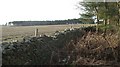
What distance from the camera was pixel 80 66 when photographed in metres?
11.5

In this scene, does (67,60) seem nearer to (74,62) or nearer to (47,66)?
(74,62)

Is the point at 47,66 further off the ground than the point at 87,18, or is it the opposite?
the point at 87,18

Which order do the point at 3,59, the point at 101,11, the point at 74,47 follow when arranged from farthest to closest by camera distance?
1. the point at 101,11
2. the point at 74,47
3. the point at 3,59

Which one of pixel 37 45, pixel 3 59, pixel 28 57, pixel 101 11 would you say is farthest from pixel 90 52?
pixel 101 11

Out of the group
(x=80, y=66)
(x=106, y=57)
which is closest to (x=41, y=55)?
(x=80, y=66)

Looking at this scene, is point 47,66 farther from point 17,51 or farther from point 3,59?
point 3,59

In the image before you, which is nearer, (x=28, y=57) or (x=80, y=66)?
(x=28, y=57)

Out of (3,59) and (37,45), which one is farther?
(37,45)

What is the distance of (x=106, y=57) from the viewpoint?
44.3ft

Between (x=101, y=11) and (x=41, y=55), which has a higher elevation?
(x=101, y=11)

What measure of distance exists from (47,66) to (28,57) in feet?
2.92

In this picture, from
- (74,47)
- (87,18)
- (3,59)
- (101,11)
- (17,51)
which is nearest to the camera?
(3,59)

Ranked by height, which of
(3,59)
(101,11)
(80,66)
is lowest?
(80,66)

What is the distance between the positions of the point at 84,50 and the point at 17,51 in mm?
4277
